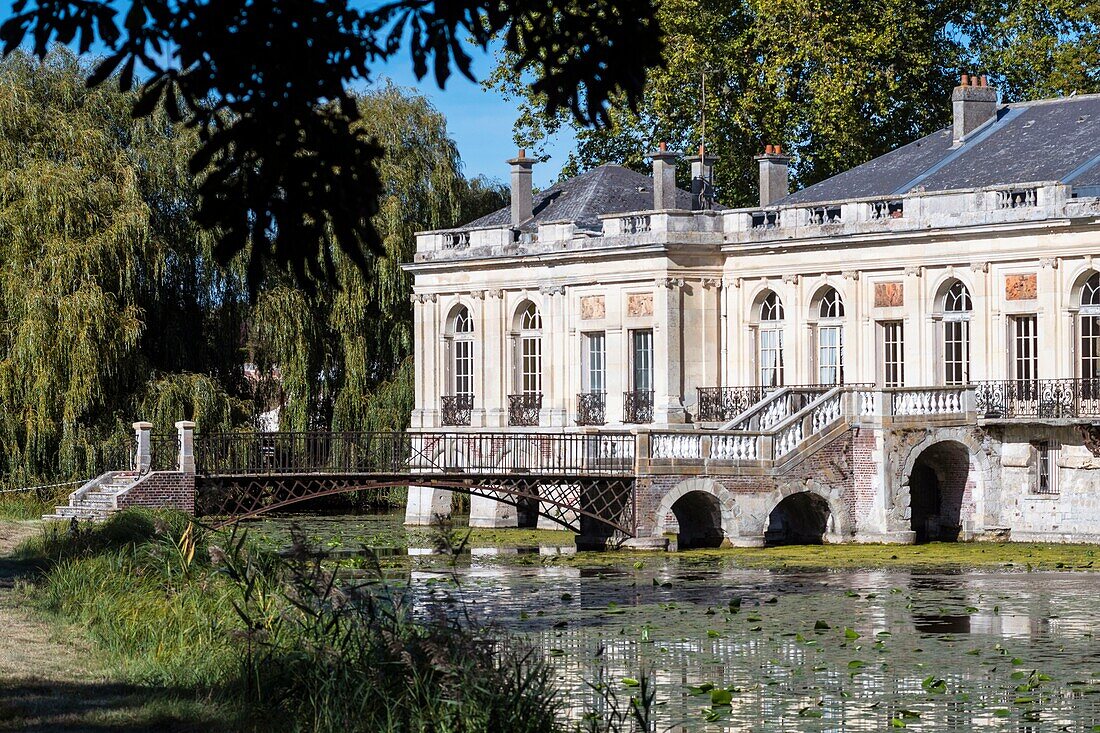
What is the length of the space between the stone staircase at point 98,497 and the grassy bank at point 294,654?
14.8 m

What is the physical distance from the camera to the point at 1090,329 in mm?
36500

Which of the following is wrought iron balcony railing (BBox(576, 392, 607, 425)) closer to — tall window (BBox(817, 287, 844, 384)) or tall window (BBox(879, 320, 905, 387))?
tall window (BBox(817, 287, 844, 384))

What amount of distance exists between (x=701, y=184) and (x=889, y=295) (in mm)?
7675

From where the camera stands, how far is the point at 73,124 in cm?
4281

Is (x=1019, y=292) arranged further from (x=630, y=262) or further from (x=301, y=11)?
(x=301, y=11)

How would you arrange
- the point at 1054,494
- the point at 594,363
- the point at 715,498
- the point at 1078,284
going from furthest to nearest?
the point at 594,363 < the point at 1078,284 < the point at 1054,494 < the point at 715,498

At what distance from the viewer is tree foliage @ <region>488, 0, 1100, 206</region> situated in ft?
160

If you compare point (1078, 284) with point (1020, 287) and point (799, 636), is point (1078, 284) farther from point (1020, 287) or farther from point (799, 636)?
point (799, 636)

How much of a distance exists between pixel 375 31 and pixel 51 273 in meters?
32.7

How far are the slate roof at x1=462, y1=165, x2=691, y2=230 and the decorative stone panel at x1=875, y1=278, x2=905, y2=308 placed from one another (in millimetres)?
6032

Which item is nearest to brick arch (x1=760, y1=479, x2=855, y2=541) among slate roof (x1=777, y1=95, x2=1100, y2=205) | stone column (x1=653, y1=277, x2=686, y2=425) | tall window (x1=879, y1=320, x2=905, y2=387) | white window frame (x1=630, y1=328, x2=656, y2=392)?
tall window (x1=879, y1=320, x2=905, y2=387)

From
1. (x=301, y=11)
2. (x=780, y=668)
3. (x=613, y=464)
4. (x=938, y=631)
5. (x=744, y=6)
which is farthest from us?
(x=744, y=6)

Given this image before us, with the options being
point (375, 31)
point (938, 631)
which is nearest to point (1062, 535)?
point (938, 631)

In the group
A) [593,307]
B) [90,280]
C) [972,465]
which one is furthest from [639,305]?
[90,280]
